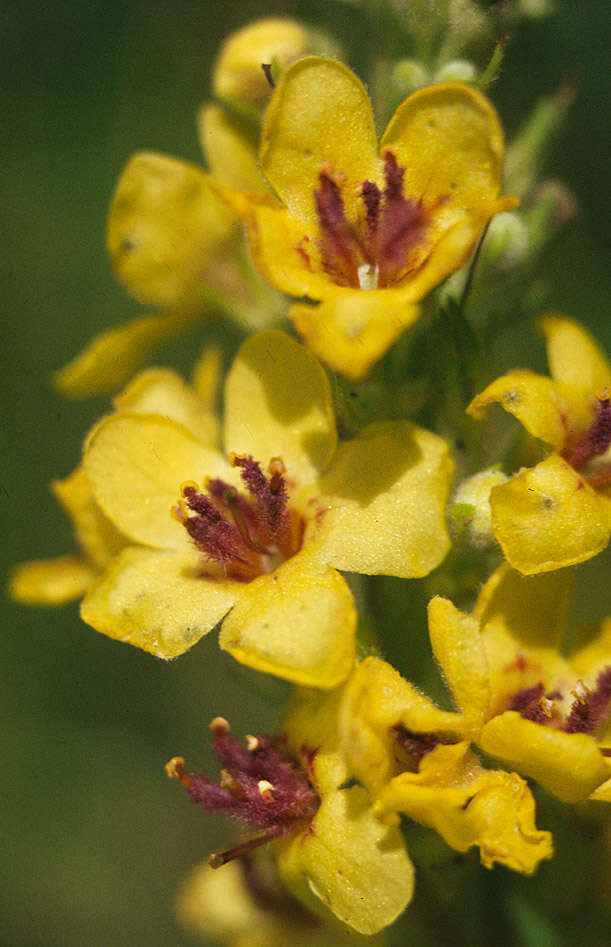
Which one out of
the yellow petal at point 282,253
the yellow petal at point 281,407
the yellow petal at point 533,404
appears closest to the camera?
the yellow petal at point 282,253

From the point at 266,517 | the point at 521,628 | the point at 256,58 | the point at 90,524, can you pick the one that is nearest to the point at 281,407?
Result: the point at 266,517

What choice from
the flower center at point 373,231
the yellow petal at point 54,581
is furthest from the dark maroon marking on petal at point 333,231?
the yellow petal at point 54,581

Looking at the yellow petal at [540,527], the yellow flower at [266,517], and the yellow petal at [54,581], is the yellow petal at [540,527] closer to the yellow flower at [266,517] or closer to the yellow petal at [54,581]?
the yellow flower at [266,517]

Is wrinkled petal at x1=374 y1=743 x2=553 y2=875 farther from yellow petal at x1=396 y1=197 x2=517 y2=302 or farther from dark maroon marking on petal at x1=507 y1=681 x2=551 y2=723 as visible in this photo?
yellow petal at x1=396 y1=197 x2=517 y2=302

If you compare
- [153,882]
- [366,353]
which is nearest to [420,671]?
[366,353]

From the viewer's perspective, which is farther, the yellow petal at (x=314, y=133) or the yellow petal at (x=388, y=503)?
the yellow petal at (x=314, y=133)

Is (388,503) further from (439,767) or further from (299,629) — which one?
(439,767)
